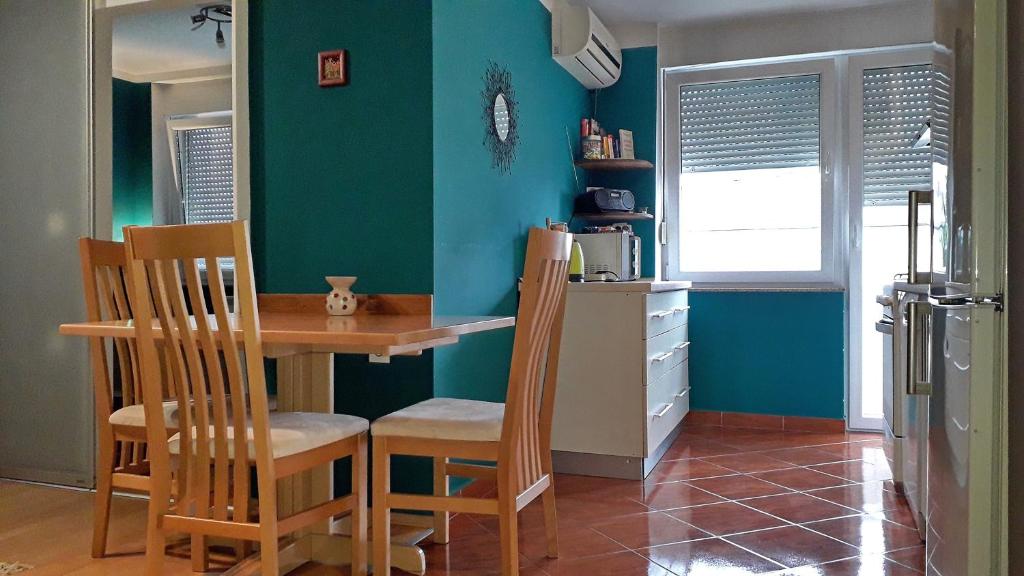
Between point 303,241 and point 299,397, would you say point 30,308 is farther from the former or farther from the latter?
point 299,397

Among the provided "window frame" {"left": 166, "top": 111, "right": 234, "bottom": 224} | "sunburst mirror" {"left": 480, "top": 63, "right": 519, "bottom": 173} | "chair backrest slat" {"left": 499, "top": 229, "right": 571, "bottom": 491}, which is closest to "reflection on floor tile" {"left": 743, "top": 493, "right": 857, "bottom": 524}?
"chair backrest slat" {"left": 499, "top": 229, "right": 571, "bottom": 491}

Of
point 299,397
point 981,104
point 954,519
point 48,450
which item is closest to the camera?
point 981,104

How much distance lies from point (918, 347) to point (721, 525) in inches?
52.2

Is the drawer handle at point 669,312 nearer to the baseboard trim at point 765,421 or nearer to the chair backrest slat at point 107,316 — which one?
the baseboard trim at point 765,421

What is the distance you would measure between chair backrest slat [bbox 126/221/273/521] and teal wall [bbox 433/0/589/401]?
1.03m

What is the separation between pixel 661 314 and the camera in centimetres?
354

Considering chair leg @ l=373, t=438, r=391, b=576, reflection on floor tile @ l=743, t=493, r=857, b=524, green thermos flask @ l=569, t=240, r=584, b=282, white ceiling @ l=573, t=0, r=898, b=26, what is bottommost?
reflection on floor tile @ l=743, t=493, r=857, b=524

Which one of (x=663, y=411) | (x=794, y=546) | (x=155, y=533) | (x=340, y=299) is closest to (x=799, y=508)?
(x=794, y=546)

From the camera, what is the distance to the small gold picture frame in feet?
9.20

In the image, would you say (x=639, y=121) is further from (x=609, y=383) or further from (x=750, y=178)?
(x=609, y=383)

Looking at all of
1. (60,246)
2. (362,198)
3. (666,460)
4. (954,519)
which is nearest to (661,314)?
(666,460)

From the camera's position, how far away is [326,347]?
78.3 inches

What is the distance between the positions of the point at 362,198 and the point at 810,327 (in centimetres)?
281

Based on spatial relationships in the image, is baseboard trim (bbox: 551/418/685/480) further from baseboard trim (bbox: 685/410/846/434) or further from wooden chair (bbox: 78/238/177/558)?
wooden chair (bbox: 78/238/177/558)
